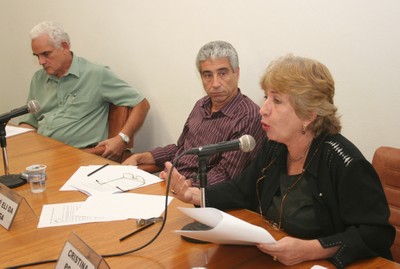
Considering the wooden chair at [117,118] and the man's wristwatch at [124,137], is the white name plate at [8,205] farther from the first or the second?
the wooden chair at [117,118]

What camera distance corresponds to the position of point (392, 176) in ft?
5.71

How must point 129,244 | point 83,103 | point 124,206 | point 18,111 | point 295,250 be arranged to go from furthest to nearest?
point 83,103, point 18,111, point 124,206, point 129,244, point 295,250

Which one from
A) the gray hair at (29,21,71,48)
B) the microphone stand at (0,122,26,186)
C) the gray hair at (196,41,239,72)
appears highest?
the gray hair at (196,41,239,72)

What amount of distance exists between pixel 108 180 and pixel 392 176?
123 cm

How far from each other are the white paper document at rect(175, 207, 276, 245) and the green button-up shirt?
201 centimetres

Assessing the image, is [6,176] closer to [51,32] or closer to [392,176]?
[51,32]

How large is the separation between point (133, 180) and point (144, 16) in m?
1.70

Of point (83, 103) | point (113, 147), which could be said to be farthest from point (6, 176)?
point (83, 103)

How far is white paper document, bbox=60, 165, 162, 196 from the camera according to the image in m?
1.89

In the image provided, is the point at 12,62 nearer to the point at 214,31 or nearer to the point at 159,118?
the point at 159,118

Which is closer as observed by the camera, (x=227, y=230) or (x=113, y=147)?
(x=227, y=230)

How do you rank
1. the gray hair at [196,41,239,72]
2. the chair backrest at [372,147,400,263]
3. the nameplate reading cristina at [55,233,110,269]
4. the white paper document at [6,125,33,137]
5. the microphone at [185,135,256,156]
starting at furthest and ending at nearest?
the white paper document at [6,125,33,137] → the gray hair at [196,41,239,72] → the chair backrest at [372,147,400,263] → the microphone at [185,135,256,156] → the nameplate reading cristina at [55,233,110,269]

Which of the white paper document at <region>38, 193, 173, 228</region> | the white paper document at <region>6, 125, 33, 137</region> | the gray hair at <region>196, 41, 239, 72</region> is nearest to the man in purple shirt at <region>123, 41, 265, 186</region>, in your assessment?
the gray hair at <region>196, 41, 239, 72</region>

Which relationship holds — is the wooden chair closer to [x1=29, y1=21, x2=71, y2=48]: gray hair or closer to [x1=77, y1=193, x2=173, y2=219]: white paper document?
[x1=29, y1=21, x2=71, y2=48]: gray hair
